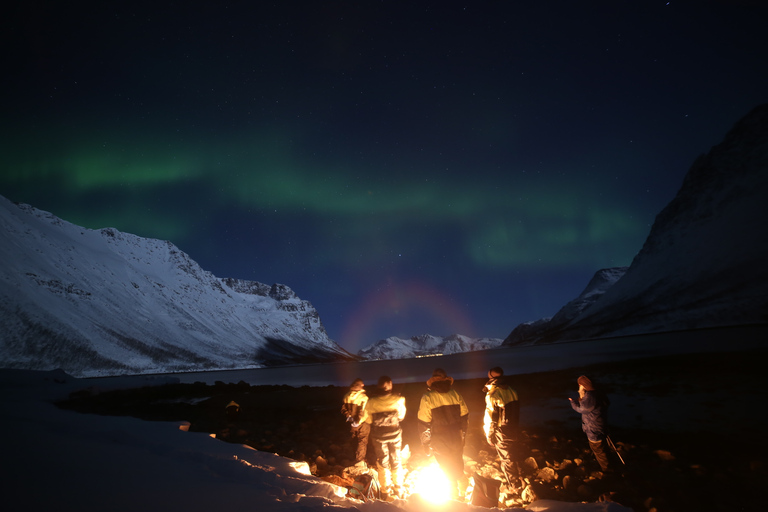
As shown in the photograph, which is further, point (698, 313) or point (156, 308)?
point (156, 308)

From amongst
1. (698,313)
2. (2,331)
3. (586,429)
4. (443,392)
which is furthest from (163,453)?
(698,313)

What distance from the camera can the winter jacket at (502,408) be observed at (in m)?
8.30

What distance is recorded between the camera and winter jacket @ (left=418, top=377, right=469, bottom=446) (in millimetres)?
7430

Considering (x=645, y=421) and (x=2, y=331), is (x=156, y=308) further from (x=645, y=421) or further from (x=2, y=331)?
(x=645, y=421)

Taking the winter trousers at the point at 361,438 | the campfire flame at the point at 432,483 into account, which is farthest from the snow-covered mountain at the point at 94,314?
the campfire flame at the point at 432,483

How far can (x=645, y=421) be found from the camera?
15211 mm

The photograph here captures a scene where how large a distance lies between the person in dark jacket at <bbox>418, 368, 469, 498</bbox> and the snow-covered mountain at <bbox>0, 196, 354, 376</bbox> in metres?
115

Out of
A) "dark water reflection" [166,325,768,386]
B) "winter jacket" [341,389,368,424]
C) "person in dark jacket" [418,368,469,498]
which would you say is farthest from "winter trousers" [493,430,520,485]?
"dark water reflection" [166,325,768,386]

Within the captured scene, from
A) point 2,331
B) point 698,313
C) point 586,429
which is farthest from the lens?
point 698,313

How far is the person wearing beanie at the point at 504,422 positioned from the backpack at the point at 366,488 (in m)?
2.91

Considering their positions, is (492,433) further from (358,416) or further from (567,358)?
(567,358)

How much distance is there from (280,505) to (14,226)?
17582 cm

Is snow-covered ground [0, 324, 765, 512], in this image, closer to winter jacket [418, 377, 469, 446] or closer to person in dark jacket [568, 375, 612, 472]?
winter jacket [418, 377, 469, 446]

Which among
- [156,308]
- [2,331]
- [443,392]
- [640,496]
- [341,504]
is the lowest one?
[640,496]
